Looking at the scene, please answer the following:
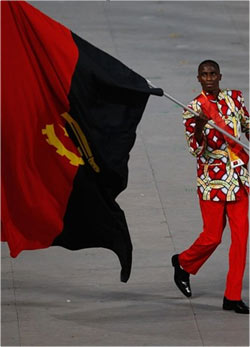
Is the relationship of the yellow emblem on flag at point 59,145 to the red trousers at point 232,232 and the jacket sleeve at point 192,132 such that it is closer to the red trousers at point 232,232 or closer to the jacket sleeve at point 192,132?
the jacket sleeve at point 192,132

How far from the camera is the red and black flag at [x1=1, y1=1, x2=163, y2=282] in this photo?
370 inches

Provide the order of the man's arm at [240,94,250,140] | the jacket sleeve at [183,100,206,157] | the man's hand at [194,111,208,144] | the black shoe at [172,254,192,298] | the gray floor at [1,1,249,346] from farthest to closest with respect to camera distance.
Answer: the black shoe at [172,254,192,298] → the man's arm at [240,94,250,140] → the jacket sleeve at [183,100,206,157] → the man's hand at [194,111,208,144] → the gray floor at [1,1,249,346]

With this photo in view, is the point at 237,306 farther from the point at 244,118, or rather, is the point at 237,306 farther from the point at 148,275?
the point at 244,118

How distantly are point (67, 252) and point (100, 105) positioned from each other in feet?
6.64

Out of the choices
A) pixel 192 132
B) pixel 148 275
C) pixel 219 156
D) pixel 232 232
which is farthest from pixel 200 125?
pixel 148 275

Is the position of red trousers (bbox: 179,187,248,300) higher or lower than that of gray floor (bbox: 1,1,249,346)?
higher

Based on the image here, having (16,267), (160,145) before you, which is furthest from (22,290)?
(160,145)

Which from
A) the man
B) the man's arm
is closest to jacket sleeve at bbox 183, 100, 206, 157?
the man

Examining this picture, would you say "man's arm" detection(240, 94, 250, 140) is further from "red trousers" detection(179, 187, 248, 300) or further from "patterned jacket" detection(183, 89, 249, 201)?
"red trousers" detection(179, 187, 248, 300)

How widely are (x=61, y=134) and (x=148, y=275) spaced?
1.78 meters

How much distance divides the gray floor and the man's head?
1.51m

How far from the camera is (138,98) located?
9.71m

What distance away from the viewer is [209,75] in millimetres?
10289

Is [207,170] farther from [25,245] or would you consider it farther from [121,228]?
[25,245]
